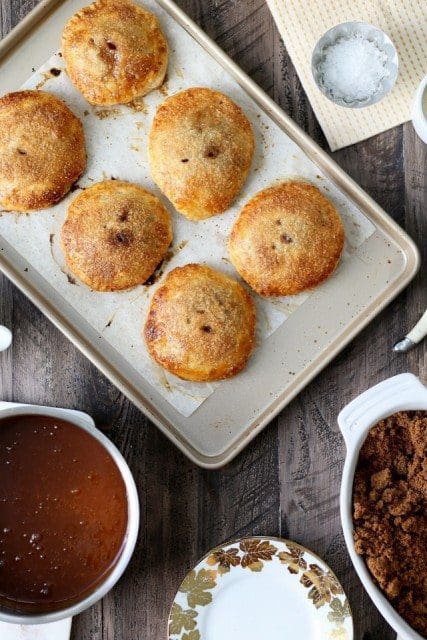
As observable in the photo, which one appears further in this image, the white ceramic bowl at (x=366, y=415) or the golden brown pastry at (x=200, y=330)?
the golden brown pastry at (x=200, y=330)

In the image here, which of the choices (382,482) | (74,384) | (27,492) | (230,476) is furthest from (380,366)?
(27,492)

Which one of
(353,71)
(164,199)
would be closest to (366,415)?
(164,199)

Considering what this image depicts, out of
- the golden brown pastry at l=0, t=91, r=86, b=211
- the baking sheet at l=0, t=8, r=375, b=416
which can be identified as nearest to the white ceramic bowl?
the baking sheet at l=0, t=8, r=375, b=416

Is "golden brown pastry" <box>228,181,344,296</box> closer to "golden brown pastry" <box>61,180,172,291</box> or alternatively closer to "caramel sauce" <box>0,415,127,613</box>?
"golden brown pastry" <box>61,180,172,291</box>

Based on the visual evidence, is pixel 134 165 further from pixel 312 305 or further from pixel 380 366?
pixel 380 366

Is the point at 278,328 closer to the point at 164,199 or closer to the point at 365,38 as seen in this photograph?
the point at 164,199

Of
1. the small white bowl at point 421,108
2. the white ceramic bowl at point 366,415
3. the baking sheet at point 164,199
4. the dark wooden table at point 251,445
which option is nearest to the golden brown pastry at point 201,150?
the baking sheet at point 164,199

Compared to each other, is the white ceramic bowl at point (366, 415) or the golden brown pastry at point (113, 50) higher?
the golden brown pastry at point (113, 50)

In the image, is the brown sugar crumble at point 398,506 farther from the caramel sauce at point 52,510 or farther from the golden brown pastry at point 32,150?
the golden brown pastry at point 32,150
